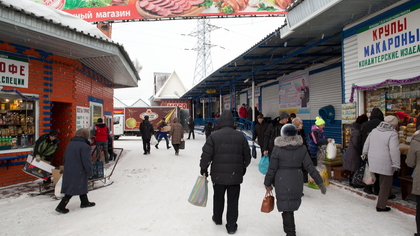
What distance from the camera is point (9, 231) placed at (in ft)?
12.3

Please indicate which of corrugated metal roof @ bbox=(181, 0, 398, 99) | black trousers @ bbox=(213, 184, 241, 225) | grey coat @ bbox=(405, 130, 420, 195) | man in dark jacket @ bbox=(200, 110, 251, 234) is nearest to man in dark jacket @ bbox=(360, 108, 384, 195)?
grey coat @ bbox=(405, 130, 420, 195)

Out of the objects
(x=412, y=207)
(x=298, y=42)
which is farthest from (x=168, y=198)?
(x=298, y=42)

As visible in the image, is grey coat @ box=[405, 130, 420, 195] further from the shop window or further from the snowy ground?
the shop window

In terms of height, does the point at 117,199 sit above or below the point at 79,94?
below

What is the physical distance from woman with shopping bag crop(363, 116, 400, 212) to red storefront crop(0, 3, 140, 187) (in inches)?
250

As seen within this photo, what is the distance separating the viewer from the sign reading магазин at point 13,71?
5863 mm

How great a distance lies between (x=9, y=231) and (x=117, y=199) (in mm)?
1809

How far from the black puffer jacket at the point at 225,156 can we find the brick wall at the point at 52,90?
Answer: 5.42m

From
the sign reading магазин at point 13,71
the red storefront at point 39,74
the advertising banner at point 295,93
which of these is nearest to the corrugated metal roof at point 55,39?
the red storefront at point 39,74

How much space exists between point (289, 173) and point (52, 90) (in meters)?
6.70

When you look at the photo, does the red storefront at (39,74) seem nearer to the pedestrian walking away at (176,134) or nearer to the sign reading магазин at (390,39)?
the pedestrian walking away at (176,134)

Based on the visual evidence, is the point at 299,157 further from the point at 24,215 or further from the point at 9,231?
the point at 24,215

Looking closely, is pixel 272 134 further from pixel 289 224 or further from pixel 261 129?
pixel 289 224

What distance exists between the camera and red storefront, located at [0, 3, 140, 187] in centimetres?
541
